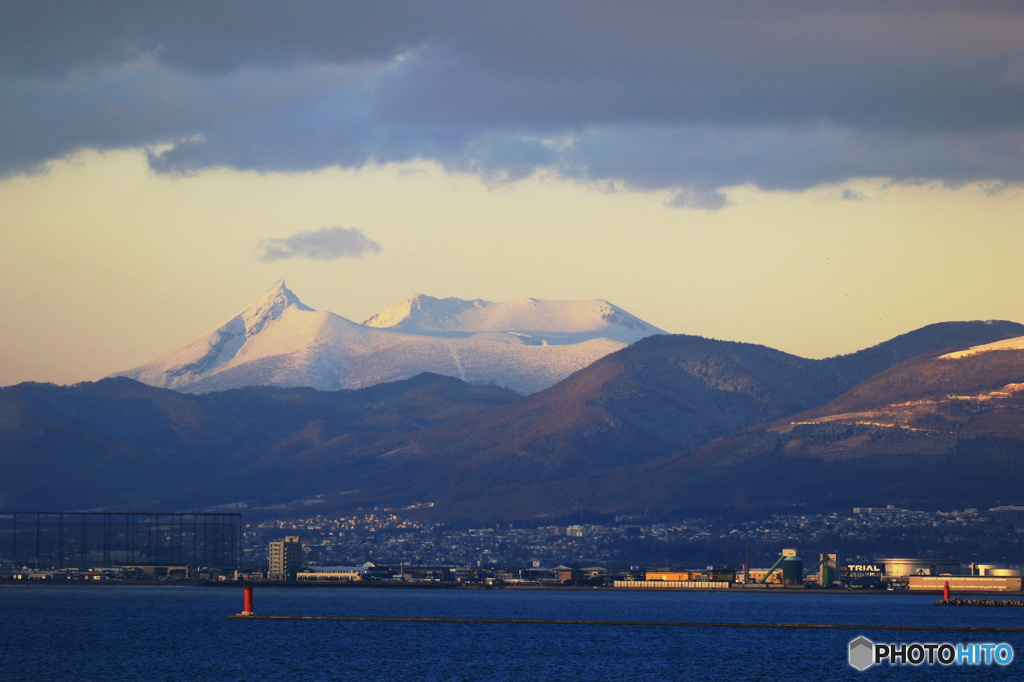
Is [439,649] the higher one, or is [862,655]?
[439,649]

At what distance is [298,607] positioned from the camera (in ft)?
648

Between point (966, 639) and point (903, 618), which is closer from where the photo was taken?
point (966, 639)

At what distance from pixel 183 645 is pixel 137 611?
193 feet

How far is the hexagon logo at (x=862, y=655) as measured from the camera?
403 ft

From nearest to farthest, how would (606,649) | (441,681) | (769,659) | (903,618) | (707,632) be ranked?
(441,681) → (769,659) → (606,649) → (707,632) → (903,618)

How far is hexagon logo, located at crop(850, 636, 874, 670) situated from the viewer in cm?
12269

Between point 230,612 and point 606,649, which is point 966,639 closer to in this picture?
point 606,649

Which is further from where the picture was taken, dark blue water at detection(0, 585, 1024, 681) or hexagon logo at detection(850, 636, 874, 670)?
hexagon logo at detection(850, 636, 874, 670)

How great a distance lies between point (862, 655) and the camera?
126 meters

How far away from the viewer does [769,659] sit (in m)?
125

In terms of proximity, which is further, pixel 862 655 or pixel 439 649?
pixel 439 649

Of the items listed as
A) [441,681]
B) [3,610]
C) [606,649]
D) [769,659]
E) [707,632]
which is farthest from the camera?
[3,610]

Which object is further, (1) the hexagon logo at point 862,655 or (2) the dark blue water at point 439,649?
(1) the hexagon logo at point 862,655

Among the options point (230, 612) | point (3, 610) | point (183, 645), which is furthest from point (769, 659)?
point (3, 610)
